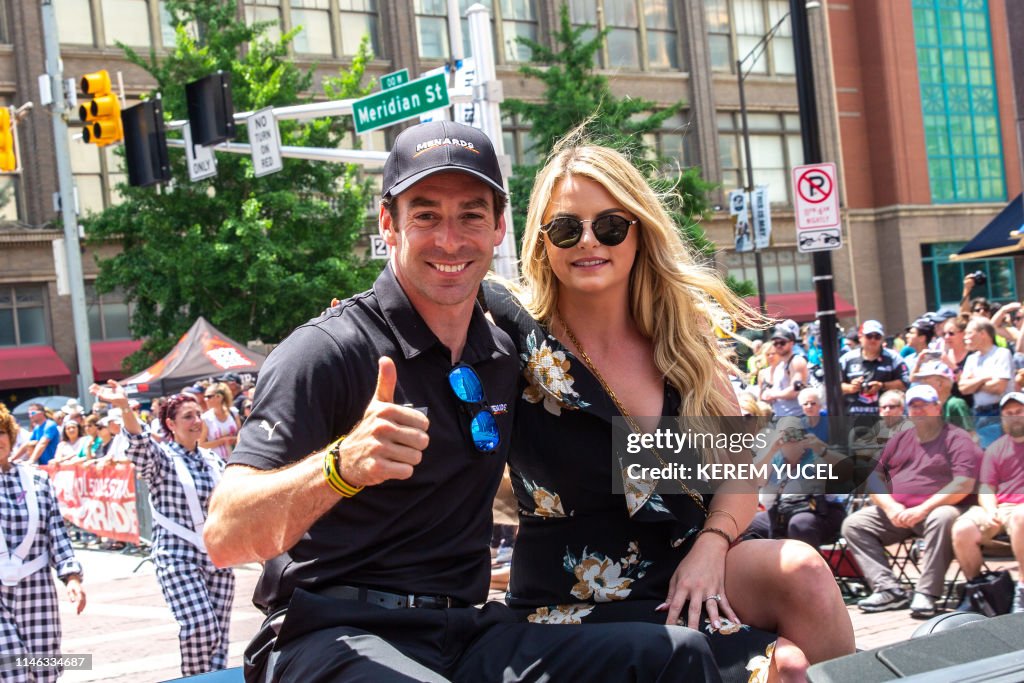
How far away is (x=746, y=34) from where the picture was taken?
43.3 meters

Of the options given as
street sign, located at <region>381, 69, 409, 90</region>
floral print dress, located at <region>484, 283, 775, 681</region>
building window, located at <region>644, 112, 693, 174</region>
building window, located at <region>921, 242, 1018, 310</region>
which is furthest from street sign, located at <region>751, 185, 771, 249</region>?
floral print dress, located at <region>484, 283, 775, 681</region>

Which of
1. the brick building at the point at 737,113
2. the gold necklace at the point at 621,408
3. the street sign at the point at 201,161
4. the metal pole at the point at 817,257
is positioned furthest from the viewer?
the brick building at the point at 737,113

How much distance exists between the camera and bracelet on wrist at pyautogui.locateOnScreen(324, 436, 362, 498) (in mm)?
2260

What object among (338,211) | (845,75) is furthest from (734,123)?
(338,211)

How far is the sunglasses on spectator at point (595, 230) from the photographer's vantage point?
3307 mm

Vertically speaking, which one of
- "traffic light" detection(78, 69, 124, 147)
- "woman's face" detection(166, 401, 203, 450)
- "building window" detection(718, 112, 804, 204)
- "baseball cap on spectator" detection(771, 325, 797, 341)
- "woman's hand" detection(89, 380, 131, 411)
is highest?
"building window" detection(718, 112, 804, 204)

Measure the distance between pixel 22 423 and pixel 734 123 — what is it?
2745 centimetres

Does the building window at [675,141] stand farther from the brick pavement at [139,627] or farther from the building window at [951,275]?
the brick pavement at [139,627]

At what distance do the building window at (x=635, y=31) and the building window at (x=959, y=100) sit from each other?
11456 millimetres

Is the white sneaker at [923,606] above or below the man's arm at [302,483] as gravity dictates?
below

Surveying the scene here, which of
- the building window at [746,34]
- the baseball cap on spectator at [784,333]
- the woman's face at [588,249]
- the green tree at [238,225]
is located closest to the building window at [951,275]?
the building window at [746,34]

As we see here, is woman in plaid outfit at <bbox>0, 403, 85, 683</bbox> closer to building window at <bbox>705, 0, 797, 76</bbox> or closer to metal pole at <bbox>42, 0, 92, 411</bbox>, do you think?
metal pole at <bbox>42, 0, 92, 411</bbox>

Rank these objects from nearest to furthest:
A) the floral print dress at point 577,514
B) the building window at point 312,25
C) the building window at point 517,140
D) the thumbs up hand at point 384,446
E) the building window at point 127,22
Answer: the thumbs up hand at point 384,446
the floral print dress at point 577,514
the building window at point 127,22
the building window at point 312,25
the building window at point 517,140

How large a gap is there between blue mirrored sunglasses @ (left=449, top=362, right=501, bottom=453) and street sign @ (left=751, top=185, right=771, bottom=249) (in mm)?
29071
